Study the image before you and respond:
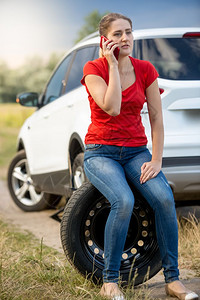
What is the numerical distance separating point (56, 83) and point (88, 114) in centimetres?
176

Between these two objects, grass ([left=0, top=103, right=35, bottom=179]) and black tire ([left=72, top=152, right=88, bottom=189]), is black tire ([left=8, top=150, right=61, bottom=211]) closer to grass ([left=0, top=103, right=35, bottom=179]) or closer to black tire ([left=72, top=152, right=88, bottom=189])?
black tire ([left=72, top=152, right=88, bottom=189])

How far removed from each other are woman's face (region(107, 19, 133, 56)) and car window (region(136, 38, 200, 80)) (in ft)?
4.17

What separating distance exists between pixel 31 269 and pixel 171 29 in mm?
2478

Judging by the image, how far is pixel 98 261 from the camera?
12.7 ft

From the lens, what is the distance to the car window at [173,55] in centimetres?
494

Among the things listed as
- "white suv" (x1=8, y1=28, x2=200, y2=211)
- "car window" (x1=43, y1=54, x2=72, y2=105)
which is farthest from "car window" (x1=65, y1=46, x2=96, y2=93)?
"car window" (x1=43, y1=54, x2=72, y2=105)

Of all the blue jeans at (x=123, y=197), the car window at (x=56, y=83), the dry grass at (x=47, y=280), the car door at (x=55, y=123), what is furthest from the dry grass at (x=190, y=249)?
the car window at (x=56, y=83)

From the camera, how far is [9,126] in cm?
3556

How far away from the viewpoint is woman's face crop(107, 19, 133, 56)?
11.9 ft

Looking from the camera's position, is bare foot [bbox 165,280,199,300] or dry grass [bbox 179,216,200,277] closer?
bare foot [bbox 165,280,199,300]

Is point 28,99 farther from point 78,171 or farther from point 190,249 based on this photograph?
point 190,249

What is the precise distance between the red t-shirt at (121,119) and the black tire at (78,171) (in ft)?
4.86

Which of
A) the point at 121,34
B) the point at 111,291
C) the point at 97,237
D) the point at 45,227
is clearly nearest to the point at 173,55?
the point at 121,34

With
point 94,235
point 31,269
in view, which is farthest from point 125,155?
point 31,269
